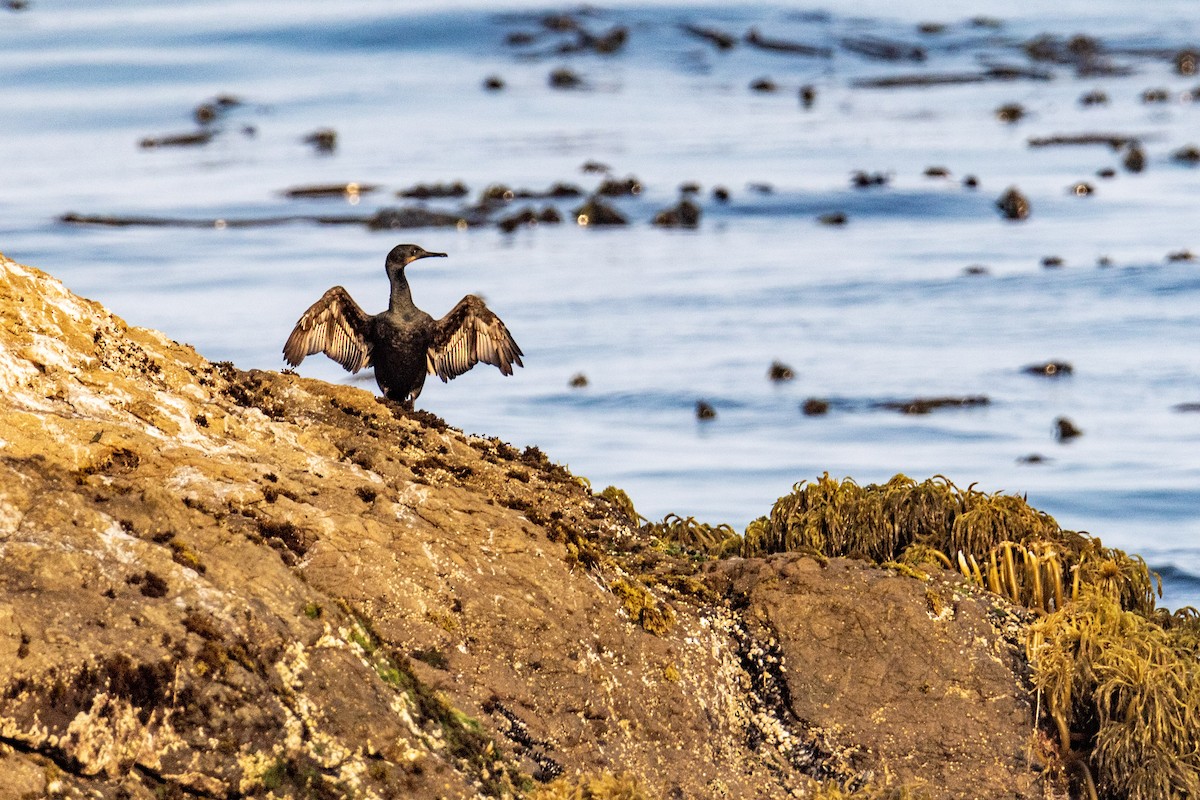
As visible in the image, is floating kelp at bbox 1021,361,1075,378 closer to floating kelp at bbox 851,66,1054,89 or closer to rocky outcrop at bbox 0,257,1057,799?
rocky outcrop at bbox 0,257,1057,799

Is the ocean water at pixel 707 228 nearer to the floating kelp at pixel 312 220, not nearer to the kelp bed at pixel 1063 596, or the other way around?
the floating kelp at pixel 312 220

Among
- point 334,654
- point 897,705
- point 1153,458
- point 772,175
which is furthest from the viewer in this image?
point 772,175

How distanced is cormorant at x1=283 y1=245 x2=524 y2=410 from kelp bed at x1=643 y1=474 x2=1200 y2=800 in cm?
147

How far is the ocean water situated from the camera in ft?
81.8

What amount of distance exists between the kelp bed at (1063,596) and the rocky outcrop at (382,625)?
230 millimetres

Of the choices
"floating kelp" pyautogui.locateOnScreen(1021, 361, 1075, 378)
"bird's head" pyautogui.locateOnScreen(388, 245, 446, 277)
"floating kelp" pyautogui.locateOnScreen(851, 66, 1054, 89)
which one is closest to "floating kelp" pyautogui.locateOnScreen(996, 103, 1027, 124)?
"floating kelp" pyautogui.locateOnScreen(851, 66, 1054, 89)

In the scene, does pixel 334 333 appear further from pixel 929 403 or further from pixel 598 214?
pixel 598 214

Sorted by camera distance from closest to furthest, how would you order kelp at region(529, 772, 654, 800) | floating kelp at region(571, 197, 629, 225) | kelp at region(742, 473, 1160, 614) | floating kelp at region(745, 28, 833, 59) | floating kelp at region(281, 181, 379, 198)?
kelp at region(529, 772, 654, 800) < kelp at region(742, 473, 1160, 614) < floating kelp at region(571, 197, 629, 225) < floating kelp at region(281, 181, 379, 198) < floating kelp at region(745, 28, 833, 59)

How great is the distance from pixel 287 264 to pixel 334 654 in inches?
1029

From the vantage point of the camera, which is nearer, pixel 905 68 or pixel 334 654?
pixel 334 654

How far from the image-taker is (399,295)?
1125cm

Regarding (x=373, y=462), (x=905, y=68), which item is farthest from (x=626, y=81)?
(x=373, y=462)

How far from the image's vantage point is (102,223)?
1419 inches

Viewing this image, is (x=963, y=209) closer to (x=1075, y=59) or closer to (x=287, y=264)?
(x=287, y=264)
